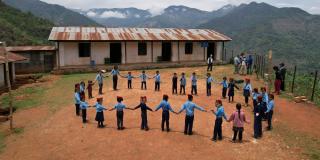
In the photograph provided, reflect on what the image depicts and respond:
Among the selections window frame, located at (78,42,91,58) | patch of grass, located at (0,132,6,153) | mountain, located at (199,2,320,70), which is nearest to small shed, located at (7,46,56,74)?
window frame, located at (78,42,91,58)

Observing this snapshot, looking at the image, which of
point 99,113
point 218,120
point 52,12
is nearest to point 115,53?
point 99,113

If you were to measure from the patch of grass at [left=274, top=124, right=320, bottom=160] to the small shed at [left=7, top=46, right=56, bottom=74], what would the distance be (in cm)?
2128

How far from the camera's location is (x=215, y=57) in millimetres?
32844

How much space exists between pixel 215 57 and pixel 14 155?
1005 inches

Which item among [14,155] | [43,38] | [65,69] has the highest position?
[43,38]

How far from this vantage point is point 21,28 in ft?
184

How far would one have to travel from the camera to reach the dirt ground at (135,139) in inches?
381

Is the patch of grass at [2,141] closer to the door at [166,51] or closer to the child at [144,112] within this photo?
the child at [144,112]

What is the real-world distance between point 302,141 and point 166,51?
71.1ft

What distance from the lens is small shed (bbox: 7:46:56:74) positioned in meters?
26.8

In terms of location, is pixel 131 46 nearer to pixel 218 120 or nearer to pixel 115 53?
pixel 115 53

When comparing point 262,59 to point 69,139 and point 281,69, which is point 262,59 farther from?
point 69,139

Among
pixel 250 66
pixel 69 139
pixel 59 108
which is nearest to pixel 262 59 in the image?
pixel 250 66

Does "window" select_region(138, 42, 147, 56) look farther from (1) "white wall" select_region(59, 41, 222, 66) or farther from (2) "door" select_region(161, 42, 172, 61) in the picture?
(2) "door" select_region(161, 42, 172, 61)
